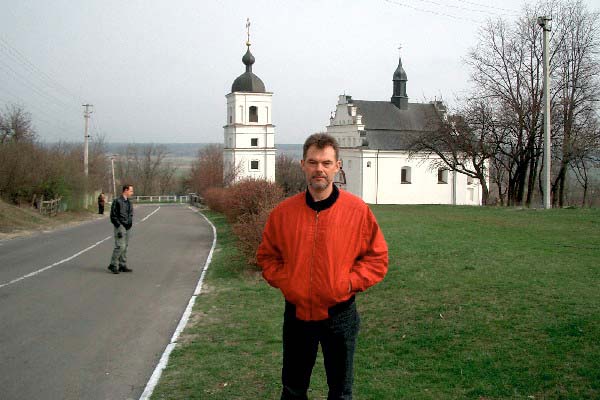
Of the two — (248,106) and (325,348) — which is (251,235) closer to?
(325,348)

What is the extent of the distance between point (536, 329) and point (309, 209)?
12.5 ft

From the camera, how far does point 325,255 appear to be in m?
4.47

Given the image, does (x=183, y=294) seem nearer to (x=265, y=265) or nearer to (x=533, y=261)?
(x=533, y=261)

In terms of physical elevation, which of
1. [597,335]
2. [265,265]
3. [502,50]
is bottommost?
[597,335]

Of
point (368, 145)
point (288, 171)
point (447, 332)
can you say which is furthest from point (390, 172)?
point (447, 332)

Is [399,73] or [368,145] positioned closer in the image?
[368,145]

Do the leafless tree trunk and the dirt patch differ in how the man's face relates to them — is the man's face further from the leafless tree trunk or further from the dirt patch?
the leafless tree trunk

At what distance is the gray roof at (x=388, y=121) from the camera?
242ft

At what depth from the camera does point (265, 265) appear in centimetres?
480

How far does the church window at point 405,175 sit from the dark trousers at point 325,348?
227ft

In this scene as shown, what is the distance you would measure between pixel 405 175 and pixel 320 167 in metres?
69.7

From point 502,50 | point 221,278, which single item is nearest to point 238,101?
point 502,50

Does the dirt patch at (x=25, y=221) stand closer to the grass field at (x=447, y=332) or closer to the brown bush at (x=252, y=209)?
the brown bush at (x=252, y=209)

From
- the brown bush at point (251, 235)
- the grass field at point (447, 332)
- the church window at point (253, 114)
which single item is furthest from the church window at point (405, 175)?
the grass field at point (447, 332)
